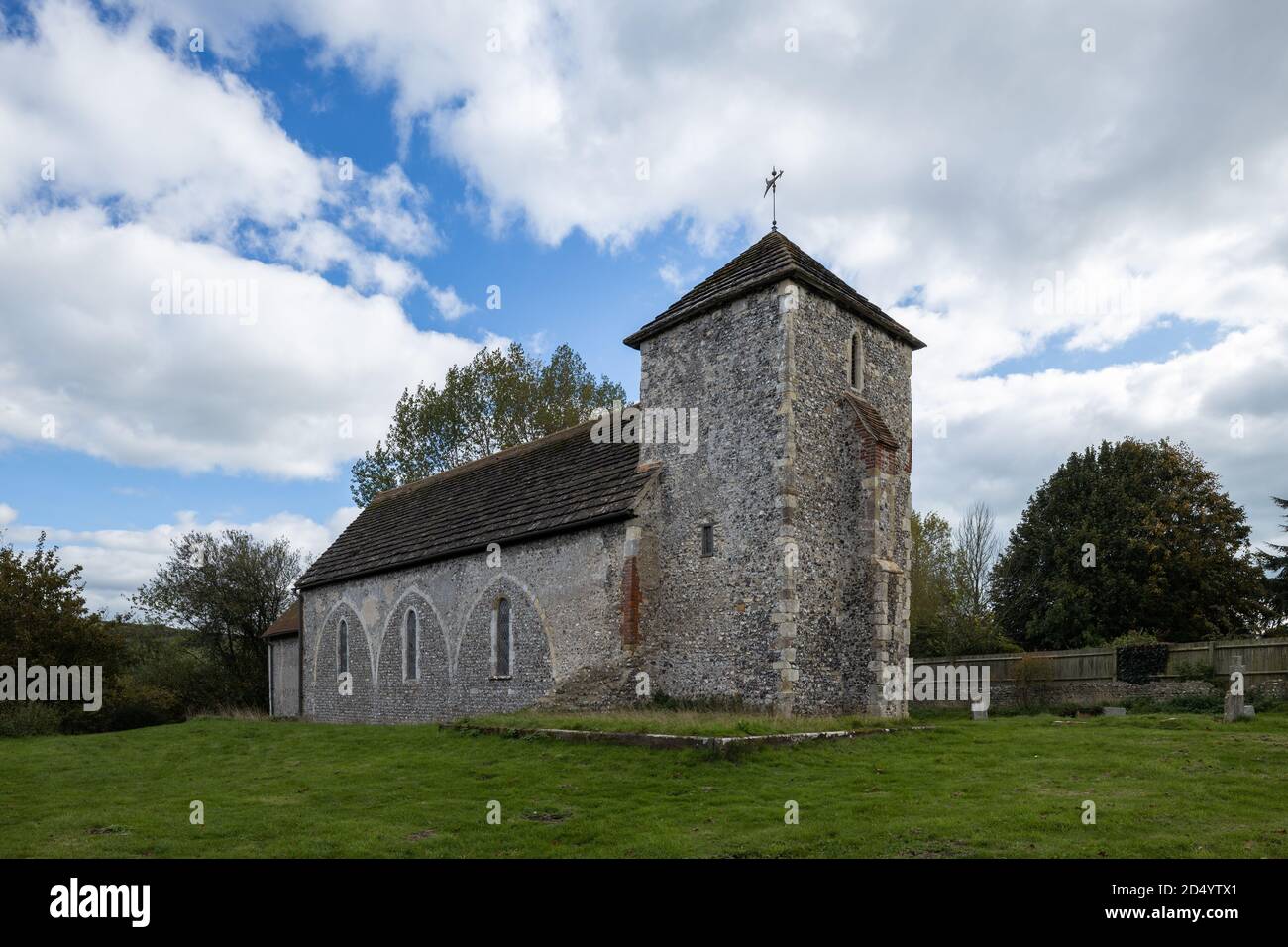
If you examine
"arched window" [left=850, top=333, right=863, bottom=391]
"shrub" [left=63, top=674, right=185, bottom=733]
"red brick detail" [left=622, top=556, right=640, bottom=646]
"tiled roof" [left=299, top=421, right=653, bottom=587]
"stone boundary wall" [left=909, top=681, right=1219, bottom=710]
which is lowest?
"shrub" [left=63, top=674, right=185, bottom=733]

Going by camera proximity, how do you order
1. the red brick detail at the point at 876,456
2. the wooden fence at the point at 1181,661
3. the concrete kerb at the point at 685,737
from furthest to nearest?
1. the wooden fence at the point at 1181,661
2. the red brick detail at the point at 876,456
3. the concrete kerb at the point at 685,737

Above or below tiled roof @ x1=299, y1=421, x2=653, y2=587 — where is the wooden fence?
below

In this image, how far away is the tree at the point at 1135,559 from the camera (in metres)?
33.6

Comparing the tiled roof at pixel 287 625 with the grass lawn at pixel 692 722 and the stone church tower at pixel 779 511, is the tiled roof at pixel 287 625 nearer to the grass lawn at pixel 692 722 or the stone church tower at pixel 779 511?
the grass lawn at pixel 692 722

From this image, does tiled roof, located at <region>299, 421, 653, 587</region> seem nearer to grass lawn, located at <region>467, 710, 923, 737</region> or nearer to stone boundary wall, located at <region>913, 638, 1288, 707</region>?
grass lawn, located at <region>467, 710, 923, 737</region>

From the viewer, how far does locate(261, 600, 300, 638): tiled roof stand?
110 ft

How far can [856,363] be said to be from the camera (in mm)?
19516

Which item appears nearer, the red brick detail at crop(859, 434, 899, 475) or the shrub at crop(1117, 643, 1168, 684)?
the red brick detail at crop(859, 434, 899, 475)

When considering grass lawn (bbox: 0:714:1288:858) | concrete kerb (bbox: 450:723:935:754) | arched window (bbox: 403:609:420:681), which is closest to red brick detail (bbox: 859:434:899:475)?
concrete kerb (bbox: 450:723:935:754)

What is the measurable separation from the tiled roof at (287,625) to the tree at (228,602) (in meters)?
4.52

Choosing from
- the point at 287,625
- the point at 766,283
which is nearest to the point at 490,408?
the point at 287,625

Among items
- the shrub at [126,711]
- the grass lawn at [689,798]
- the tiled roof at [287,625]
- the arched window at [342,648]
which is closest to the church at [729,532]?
the grass lawn at [689,798]

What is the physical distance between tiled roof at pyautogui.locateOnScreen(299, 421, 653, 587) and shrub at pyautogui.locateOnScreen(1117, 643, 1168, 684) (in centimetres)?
1558

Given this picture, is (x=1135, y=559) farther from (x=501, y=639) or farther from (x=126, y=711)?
(x=126, y=711)
